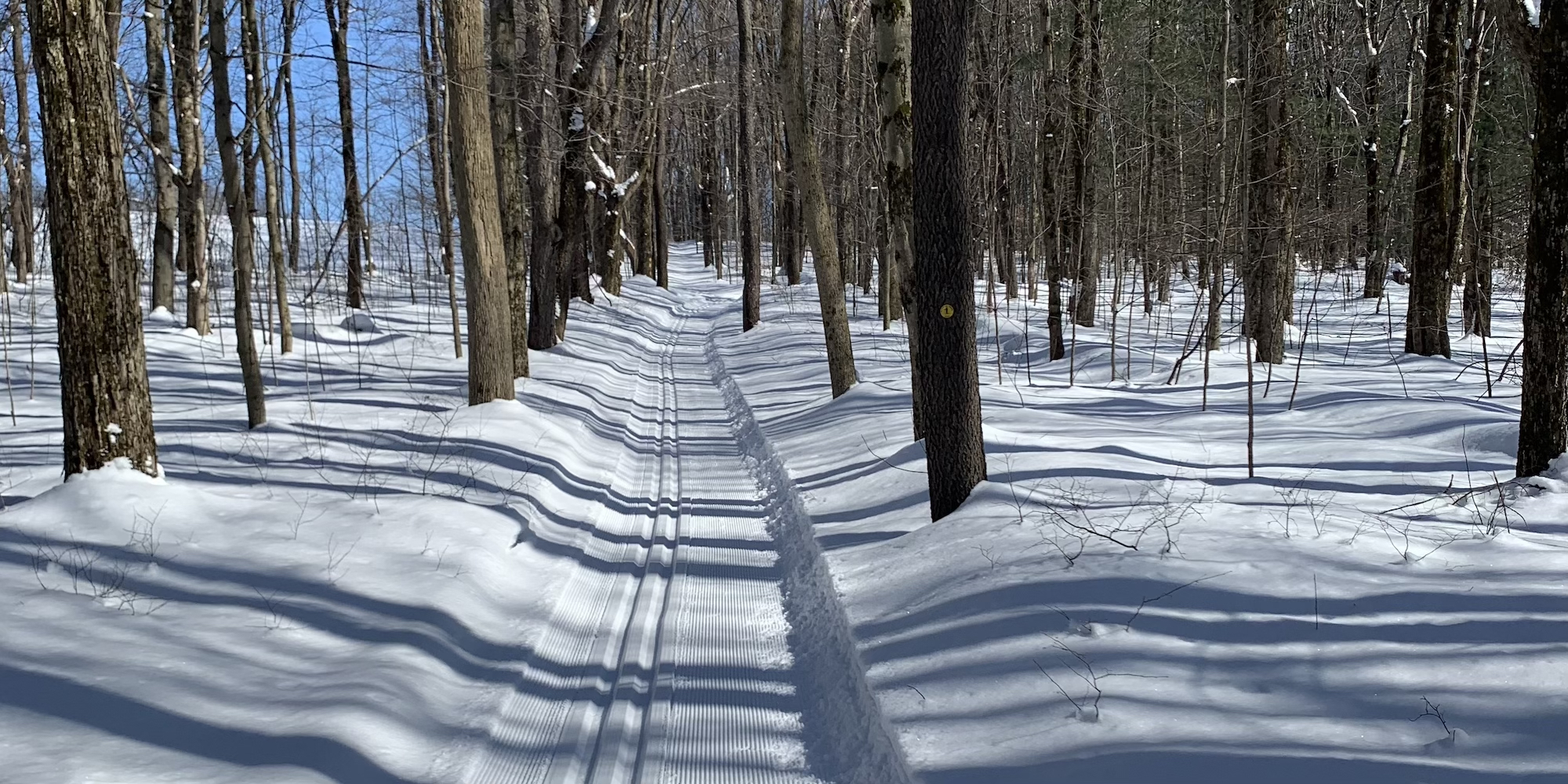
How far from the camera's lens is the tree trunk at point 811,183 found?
13.0 meters

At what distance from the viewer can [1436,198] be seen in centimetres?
1512

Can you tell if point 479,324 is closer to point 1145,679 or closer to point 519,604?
point 519,604

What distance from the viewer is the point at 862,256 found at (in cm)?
3550

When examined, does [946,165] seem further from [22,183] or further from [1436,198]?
[22,183]

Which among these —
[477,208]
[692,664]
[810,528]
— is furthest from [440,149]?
[692,664]

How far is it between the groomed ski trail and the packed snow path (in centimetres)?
1

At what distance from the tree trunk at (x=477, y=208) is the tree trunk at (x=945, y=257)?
641 cm

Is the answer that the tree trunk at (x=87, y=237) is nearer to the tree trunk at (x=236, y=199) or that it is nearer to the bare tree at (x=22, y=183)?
the tree trunk at (x=236, y=199)

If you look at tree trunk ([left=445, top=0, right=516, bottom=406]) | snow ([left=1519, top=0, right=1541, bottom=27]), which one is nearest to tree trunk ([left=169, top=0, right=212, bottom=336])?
tree trunk ([left=445, top=0, right=516, bottom=406])

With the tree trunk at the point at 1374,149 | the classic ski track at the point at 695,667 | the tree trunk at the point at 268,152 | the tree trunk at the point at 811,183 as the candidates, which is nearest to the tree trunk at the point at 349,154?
the tree trunk at the point at 268,152

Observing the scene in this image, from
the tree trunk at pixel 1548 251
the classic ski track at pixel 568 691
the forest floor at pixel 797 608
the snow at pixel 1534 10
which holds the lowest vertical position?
the classic ski track at pixel 568 691

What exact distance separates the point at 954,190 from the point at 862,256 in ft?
94.6

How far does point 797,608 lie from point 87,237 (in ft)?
17.5

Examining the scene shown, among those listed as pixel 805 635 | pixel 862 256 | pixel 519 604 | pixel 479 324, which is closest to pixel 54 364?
pixel 479 324
